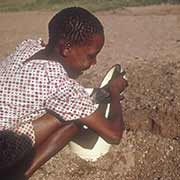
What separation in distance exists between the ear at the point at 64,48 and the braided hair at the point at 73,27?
0.5 inches

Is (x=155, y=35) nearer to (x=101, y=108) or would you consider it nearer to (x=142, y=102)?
(x=142, y=102)

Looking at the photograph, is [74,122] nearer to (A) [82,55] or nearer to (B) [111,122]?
(B) [111,122]

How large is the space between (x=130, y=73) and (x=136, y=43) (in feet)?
2.62

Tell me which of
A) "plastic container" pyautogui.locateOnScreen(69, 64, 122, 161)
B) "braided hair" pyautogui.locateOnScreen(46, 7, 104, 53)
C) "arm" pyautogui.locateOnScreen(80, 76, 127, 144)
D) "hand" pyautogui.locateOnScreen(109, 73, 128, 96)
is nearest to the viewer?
"braided hair" pyautogui.locateOnScreen(46, 7, 104, 53)

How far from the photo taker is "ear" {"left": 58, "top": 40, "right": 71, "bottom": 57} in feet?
7.36

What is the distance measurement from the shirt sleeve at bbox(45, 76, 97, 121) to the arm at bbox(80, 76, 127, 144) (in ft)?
0.17

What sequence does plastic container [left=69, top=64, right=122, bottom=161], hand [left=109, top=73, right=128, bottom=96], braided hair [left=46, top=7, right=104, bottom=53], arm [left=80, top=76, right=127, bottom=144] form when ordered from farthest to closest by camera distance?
plastic container [left=69, top=64, right=122, bottom=161]
hand [left=109, top=73, right=128, bottom=96]
arm [left=80, top=76, right=127, bottom=144]
braided hair [left=46, top=7, right=104, bottom=53]

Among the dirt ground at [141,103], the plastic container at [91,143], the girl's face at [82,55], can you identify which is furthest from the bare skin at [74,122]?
the dirt ground at [141,103]

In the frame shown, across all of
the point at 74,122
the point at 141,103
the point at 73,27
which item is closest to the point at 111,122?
the point at 74,122

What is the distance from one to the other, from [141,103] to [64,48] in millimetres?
1089

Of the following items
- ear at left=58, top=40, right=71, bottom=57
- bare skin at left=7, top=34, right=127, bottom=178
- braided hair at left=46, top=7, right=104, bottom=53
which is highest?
braided hair at left=46, top=7, right=104, bottom=53

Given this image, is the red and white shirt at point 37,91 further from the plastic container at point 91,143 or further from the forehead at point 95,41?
the plastic container at point 91,143

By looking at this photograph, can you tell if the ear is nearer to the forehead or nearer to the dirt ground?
the forehead

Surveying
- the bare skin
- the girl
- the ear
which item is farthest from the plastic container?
the ear
